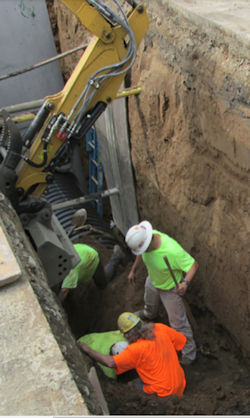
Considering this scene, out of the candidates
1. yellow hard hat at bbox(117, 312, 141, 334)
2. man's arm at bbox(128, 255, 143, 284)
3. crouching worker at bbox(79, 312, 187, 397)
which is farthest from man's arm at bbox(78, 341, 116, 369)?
man's arm at bbox(128, 255, 143, 284)

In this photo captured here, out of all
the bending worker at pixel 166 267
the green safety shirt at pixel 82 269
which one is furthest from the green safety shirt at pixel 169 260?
the green safety shirt at pixel 82 269

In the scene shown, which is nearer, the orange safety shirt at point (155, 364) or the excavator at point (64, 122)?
the orange safety shirt at point (155, 364)

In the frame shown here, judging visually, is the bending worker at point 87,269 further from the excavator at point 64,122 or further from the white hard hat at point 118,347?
the white hard hat at point 118,347

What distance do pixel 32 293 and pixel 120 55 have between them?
2750 millimetres

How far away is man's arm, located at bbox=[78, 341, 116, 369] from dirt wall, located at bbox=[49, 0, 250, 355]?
1397 mm

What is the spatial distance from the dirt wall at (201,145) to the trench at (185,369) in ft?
0.83

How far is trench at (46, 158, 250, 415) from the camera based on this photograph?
11.7 feet

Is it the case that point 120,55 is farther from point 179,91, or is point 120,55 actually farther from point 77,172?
point 77,172

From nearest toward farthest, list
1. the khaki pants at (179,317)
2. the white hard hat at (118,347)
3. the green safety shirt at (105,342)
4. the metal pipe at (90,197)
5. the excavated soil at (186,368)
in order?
the excavated soil at (186,368) → the white hard hat at (118,347) → the green safety shirt at (105,342) → the khaki pants at (179,317) → the metal pipe at (90,197)

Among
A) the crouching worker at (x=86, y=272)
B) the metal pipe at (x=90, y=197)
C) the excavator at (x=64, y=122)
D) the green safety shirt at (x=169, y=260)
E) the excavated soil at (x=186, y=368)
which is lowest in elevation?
the excavated soil at (x=186, y=368)

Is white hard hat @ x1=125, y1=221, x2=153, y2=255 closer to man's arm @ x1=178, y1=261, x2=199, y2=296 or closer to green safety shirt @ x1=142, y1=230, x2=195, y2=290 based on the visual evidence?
green safety shirt @ x1=142, y1=230, x2=195, y2=290

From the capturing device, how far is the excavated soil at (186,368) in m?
3.55

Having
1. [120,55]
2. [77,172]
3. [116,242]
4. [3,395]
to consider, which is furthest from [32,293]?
[77,172]

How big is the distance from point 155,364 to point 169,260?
1.05 m
